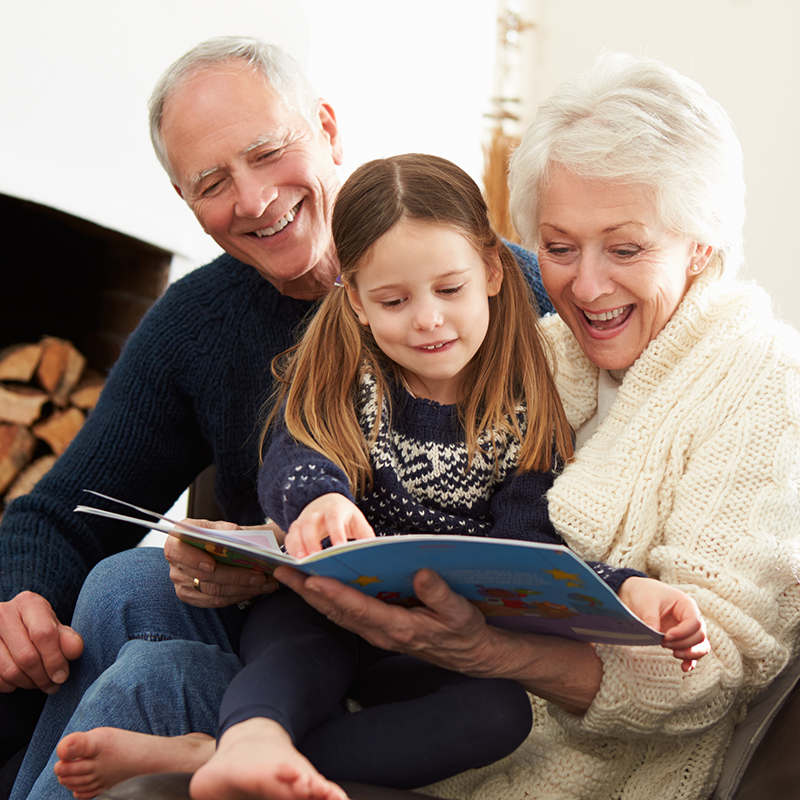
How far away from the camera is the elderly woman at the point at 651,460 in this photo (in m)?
1.02

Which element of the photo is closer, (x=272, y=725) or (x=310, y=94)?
(x=272, y=725)

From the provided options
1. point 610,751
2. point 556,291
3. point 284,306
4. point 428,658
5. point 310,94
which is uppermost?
point 310,94

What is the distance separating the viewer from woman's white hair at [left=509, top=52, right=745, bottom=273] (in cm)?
112

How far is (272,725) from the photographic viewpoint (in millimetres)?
841

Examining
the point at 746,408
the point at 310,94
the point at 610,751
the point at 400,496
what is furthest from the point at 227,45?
the point at 610,751

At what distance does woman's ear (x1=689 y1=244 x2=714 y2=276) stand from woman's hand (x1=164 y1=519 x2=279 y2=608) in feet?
2.51

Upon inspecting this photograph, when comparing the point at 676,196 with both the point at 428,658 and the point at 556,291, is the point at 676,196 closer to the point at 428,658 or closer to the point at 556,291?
the point at 556,291

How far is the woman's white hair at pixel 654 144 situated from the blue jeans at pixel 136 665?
853 millimetres

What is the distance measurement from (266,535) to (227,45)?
0.94m

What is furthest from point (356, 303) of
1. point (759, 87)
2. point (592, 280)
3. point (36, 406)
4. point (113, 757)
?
point (759, 87)

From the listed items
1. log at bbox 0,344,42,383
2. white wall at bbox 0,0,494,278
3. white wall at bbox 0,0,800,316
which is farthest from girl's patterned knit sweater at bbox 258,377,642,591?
log at bbox 0,344,42,383

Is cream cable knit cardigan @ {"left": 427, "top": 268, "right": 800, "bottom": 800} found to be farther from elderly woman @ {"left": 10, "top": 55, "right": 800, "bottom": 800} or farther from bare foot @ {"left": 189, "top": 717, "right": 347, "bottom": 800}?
bare foot @ {"left": 189, "top": 717, "right": 347, "bottom": 800}

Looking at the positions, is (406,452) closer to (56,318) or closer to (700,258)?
(700,258)

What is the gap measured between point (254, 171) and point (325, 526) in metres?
0.81
